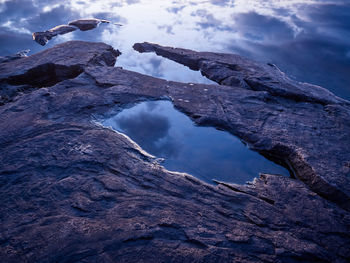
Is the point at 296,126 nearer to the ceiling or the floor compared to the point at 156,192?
nearer to the ceiling

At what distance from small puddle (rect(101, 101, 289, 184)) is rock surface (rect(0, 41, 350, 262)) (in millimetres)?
218

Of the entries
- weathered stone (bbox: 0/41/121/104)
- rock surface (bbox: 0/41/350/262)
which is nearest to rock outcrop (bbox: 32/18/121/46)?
weathered stone (bbox: 0/41/121/104)

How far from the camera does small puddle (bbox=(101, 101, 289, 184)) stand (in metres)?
3.79

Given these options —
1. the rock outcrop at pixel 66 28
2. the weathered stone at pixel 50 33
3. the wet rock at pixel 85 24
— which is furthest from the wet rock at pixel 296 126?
the wet rock at pixel 85 24

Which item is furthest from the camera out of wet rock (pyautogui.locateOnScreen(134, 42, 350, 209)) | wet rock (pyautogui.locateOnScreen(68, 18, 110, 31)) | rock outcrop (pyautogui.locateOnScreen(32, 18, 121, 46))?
wet rock (pyautogui.locateOnScreen(68, 18, 110, 31))

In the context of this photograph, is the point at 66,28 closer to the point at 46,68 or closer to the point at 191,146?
the point at 46,68

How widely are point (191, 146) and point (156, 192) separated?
1457mm

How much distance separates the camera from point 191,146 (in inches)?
171

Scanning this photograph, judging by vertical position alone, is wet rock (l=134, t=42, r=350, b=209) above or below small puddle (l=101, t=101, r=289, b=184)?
above

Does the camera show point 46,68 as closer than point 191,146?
No

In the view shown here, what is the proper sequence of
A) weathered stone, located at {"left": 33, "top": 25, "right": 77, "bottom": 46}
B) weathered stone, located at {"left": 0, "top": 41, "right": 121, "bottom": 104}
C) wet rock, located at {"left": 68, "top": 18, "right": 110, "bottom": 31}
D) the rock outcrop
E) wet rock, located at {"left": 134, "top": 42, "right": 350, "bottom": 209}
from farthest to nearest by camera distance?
wet rock, located at {"left": 68, "top": 18, "right": 110, "bottom": 31} < the rock outcrop < weathered stone, located at {"left": 33, "top": 25, "right": 77, "bottom": 46} < weathered stone, located at {"left": 0, "top": 41, "right": 121, "bottom": 104} < wet rock, located at {"left": 134, "top": 42, "right": 350, "bottom": 209}

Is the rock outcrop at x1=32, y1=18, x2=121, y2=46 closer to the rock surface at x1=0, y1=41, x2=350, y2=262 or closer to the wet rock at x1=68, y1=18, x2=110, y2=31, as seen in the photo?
the wet rock at x1=68, y1=18, x2=110, y2=31

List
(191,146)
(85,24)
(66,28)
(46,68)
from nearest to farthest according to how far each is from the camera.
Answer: (191,146), (46,68), (66,28), (85,24)

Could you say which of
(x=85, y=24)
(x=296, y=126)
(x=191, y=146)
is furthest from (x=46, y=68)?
(x=85, y=24)
